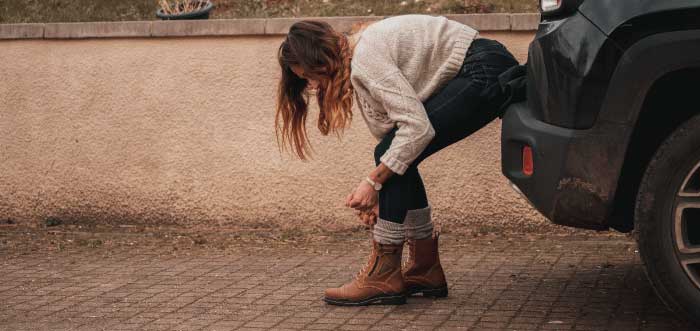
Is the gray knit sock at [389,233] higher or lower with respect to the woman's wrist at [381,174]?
lower

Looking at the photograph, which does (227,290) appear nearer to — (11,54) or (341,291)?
(341,291)

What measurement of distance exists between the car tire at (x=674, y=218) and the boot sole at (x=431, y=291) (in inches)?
50.6

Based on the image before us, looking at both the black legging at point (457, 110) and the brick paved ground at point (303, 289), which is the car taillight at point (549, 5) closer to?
the black legging at point (457, 110)

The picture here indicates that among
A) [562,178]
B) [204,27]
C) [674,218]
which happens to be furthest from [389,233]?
[204,27]

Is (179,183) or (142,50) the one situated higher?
(142,50)

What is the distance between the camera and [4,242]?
23.4 feet

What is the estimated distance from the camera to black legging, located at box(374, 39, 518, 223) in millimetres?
4570

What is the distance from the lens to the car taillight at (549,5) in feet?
13.5

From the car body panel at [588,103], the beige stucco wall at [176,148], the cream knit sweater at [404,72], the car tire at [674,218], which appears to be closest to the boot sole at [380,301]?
the cream knit sweater at [404,72]

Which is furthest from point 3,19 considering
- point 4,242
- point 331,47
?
point 331,47

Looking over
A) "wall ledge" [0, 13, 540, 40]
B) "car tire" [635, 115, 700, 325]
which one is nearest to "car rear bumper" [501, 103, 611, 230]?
"car tire" [635, 115, 700, 325]

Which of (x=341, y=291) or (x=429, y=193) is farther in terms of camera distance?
(x=429, y=193)

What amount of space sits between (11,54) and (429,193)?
326 cm

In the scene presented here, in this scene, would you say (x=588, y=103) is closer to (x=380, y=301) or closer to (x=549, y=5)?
(x=549, y=5)
